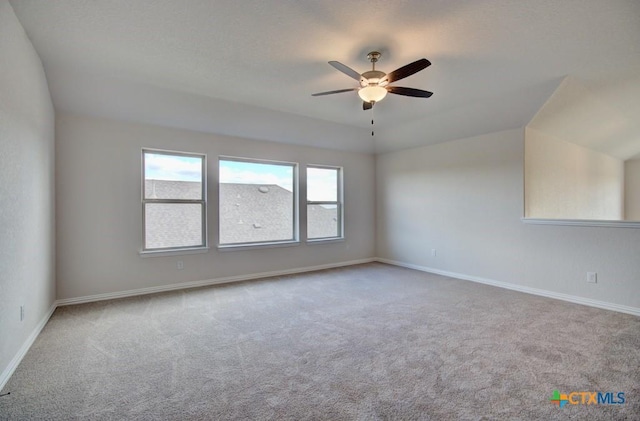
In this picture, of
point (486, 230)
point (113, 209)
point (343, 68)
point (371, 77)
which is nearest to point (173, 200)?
point (113, 209)

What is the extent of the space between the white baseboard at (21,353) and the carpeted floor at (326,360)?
0.06 meters

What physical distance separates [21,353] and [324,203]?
460 cm

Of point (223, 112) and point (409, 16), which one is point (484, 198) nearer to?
point (409, 16)

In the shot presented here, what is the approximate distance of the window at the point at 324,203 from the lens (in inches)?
229

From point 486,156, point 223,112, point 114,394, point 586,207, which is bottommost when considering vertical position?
point 114,394

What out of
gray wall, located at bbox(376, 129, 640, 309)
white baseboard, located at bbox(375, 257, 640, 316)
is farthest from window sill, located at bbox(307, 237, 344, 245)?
white baseboard, located at bbox(375, 257, 640, 316)

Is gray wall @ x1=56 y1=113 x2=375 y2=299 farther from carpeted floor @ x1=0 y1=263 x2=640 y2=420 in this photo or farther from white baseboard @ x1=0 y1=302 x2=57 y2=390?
white baseboard @ x1=0 y1=302 x2=57 y2=390

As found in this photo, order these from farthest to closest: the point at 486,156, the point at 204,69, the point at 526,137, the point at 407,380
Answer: the point at 486,156, the point at 526,137, the point at 204,69, the point at 407,380

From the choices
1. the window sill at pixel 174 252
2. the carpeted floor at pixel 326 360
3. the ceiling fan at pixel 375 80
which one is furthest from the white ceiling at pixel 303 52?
the carpeted floor at pixel 326 360

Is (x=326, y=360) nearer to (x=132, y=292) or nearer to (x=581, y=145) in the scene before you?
(x=132, y=292)

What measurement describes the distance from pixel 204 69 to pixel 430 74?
244cm

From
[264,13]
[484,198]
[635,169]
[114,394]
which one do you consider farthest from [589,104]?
[114,394]

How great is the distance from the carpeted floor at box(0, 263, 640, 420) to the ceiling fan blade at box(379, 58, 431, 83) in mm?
2367

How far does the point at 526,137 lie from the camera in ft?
14.1
